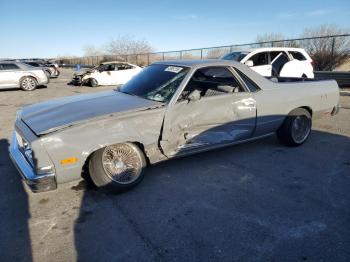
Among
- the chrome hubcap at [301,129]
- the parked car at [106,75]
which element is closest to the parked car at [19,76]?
the parked car at [106,75]

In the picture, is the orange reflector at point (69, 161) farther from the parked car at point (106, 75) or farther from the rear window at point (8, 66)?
the rear window at point (8, 66)

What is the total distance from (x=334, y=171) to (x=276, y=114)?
122 cm

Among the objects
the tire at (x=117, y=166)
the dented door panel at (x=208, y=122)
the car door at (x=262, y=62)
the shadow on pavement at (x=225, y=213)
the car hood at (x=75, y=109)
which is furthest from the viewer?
the car door at (x=262, y=62)

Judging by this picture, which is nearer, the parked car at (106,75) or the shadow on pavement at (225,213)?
the shadow on pavement at (225,213)

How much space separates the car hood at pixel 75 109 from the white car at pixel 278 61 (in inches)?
281

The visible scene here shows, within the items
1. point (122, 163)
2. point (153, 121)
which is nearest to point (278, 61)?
point (153, 121)

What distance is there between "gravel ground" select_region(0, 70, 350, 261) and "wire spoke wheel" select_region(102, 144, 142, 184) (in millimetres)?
218

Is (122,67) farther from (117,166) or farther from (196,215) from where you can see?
(196,215)

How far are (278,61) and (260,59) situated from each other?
2.06 feet

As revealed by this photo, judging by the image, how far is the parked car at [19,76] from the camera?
49.0 feet

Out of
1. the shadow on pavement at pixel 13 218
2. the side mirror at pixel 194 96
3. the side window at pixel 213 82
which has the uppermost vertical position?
the side window at pixel 213 82

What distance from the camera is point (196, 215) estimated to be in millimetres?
3295

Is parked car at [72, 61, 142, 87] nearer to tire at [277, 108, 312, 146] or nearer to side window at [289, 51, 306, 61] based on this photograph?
side window at [289, 51, 306, 61]

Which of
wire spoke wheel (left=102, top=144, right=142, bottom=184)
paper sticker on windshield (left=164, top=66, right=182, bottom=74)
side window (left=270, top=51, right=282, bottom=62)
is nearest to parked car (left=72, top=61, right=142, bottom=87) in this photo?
side window (left=270, top=51, right=282, bottom=62)
